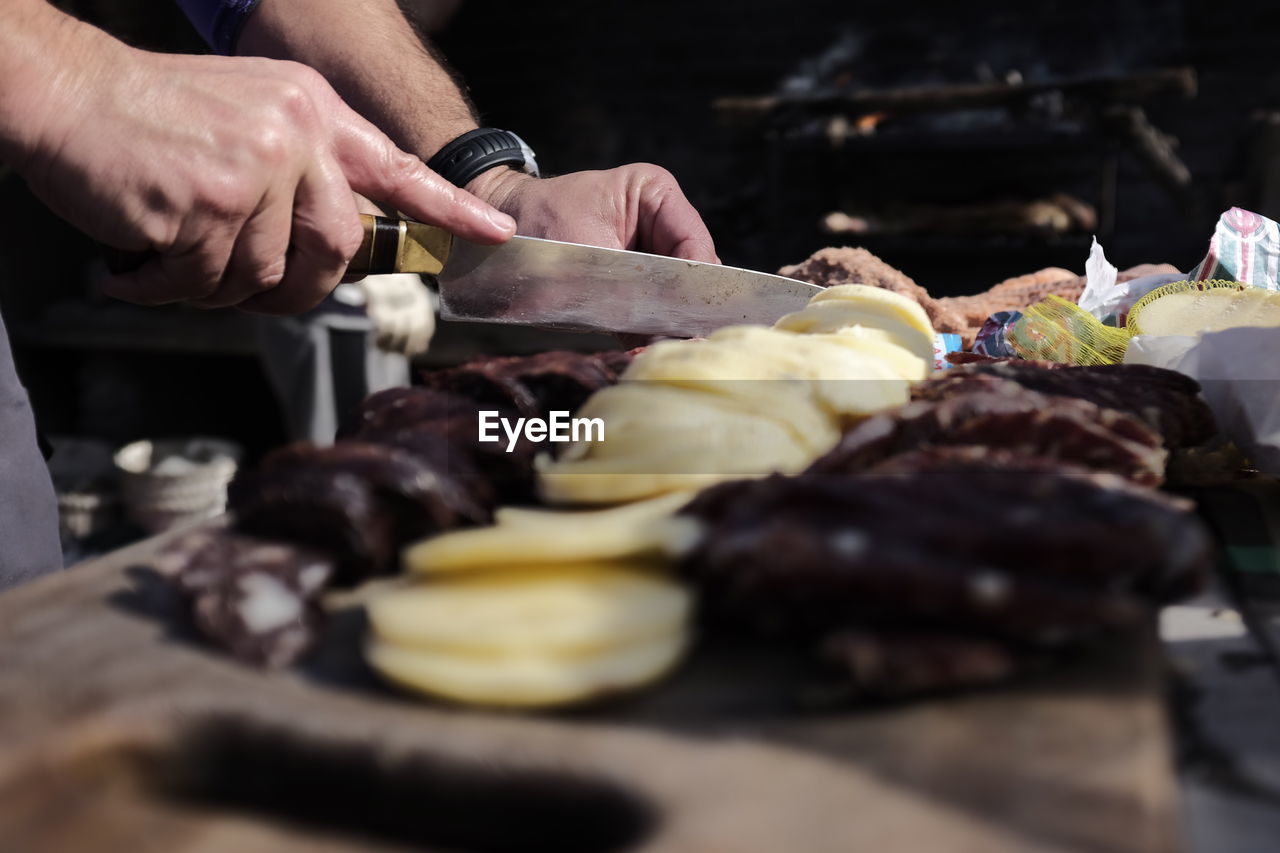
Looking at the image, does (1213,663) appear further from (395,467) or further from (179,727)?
(179,727)

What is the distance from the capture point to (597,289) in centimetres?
208

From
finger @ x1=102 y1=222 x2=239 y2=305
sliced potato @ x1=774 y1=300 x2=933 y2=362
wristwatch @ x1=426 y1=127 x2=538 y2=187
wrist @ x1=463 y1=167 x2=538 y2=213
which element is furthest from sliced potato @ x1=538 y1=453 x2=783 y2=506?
wristwatch @ x1=426 y1=127 x2=538 y2=187

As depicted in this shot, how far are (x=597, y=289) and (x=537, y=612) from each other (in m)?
1.36

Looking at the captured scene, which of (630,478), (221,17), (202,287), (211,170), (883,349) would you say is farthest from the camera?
(221,17)

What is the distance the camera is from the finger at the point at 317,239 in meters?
1.75

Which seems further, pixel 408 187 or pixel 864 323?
pixel 408 187

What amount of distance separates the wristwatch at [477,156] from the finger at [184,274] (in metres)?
0.98

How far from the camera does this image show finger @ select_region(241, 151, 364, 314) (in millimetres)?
1753

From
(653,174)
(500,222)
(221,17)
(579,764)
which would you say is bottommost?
(579,764)

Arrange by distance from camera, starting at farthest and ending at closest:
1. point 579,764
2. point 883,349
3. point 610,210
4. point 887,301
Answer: point 610,210 → point 887,301 → point 883,349 → point 579,764

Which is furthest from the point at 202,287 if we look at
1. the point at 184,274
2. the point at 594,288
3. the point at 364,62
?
the point at 364,62

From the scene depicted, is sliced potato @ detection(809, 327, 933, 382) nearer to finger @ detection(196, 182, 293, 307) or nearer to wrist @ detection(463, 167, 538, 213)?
finger @ detection(196, 182, 293, 307)

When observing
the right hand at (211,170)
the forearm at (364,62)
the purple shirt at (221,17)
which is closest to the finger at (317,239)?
the right hand at (211,170)

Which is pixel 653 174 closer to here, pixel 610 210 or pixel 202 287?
pixel 610 210
